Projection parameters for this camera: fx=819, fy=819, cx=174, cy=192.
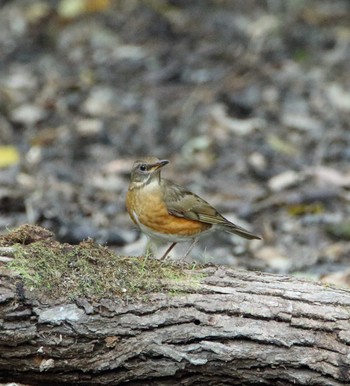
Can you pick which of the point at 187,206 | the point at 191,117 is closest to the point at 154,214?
the point at 187,206

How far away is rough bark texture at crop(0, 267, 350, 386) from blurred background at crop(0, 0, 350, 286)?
9.18 ft

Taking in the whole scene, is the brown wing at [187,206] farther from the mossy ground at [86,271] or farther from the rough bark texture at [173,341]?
the rough bark texture at [173,341]

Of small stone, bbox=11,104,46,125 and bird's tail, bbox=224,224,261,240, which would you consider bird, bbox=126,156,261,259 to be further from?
small stone, bbox=11,104,46,125

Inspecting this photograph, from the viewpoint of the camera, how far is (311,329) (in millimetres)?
4562

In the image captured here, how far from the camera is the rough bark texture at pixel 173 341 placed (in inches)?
173

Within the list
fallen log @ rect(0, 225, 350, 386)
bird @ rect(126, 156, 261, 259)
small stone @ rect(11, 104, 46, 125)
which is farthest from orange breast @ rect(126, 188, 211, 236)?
small stone @ rect(11, 104, 46, 125)

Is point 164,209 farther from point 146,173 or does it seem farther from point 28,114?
point 28,114

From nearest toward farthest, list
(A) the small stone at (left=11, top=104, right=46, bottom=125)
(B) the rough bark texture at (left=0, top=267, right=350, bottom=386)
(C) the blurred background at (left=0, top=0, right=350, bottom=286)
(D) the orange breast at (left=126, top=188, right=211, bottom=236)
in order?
(B) the rough bark texture at (left=0, top=267, right=350, bottom=386) < (D) the orange breast at (left=126, top=188, right=211, bottom=236) < (C) the blurred background at (left=0, top=0, right=350, bottom=286) < (A) the small stone at (left=11, top=104, right=46, bottom=125)

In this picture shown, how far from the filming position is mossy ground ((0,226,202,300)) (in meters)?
4.51

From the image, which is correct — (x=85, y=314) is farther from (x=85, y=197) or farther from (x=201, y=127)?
(x=201, y=127)

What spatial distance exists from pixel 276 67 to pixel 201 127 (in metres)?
2.21

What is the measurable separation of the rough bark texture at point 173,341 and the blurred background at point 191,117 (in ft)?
9.18

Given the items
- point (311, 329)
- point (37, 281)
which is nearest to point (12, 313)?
point (37, 281)

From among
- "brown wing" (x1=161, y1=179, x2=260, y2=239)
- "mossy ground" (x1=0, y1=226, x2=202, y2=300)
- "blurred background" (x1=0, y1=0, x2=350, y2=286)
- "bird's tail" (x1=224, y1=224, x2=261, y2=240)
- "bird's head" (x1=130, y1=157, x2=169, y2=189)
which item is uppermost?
"mossy ground" (x1=0, y1=226, x2=202, y2=300)
